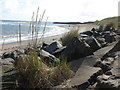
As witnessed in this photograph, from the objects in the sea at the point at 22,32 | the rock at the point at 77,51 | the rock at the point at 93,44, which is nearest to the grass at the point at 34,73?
the sea at the point at 22,32

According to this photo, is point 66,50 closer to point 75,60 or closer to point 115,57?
point 75,60

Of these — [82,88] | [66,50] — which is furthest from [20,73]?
[66,50]

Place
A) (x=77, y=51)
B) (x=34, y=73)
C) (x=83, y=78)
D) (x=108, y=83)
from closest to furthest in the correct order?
1. (x=108, y=83)
2. (x=34, y=73)
3. (x=83, y=78)
4. (x=77, y=51)

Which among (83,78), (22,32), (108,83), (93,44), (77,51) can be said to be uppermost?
(93,44)

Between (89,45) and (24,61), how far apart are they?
3080 mm

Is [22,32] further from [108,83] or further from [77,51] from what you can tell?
[108,83]

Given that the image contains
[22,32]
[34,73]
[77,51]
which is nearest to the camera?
[34,73]

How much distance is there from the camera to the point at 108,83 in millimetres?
3387

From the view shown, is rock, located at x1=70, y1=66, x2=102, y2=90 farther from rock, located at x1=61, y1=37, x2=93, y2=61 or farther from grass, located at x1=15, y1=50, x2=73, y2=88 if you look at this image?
rock, located at x1=61, y1=37, x2=93, y2=61

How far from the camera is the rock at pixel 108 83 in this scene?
3.29m

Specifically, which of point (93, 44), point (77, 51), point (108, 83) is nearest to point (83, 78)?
point (108, 83)

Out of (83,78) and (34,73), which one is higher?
(34,73)

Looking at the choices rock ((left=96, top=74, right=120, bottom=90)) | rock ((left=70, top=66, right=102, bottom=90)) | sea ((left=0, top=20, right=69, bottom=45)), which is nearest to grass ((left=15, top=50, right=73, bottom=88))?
rock ((left=70, top=66, right=102, bottom=90))

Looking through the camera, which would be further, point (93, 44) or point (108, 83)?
point (93, 44)
